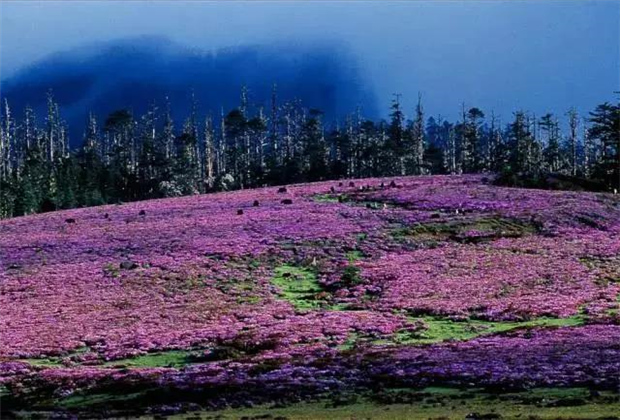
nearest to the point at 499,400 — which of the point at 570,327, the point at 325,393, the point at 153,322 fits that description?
the point at 325,393

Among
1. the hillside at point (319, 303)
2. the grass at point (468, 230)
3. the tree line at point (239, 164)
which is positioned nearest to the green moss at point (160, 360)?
the hillside at point (319, 303)

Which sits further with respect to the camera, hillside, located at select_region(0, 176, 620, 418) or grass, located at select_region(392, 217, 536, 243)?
grass, located at select_region(392, 217, 536, 243)

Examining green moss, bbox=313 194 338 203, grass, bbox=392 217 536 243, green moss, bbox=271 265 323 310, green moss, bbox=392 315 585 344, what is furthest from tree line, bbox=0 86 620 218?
green moss, bbox=392 315 585 344

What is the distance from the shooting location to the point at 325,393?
22969 millimetres

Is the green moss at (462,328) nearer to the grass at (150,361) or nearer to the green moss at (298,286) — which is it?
the green moss at (298,286)

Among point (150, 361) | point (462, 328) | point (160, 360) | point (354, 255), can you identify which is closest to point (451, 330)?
point (462, 328)

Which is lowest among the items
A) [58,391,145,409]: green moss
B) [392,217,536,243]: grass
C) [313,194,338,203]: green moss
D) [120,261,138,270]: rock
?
[58,391,145,409]: green moss

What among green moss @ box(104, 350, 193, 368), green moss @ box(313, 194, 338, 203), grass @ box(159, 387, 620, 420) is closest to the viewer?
grass @ box(159, 387, 620, 420)

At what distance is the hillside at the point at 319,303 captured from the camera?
2378 cm

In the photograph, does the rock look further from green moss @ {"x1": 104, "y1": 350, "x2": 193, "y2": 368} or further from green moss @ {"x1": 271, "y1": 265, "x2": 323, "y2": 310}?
green moss @ {"x1": 104, "y1": 350, "x2": 193, "y2": 368}

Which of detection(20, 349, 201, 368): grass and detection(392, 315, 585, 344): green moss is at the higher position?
detection(392, 315, 585, 344): green moss

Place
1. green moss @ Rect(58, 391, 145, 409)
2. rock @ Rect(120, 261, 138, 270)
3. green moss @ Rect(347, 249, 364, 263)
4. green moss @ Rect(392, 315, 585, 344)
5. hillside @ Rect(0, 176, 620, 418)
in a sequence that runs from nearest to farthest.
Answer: green moss @ Rect(58, 391, 145, 409) < hillside @ Rect(0, 176, 620, 418) < green moss @ Rect(392, 315, 585, 344) < rock @ Rect(120, 261, 138, 270) < green moss @ Rect(347, 249, 364, 263)

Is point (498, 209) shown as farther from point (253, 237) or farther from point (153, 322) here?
point (153, 322)

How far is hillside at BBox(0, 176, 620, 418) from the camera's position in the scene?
23.8 metres
